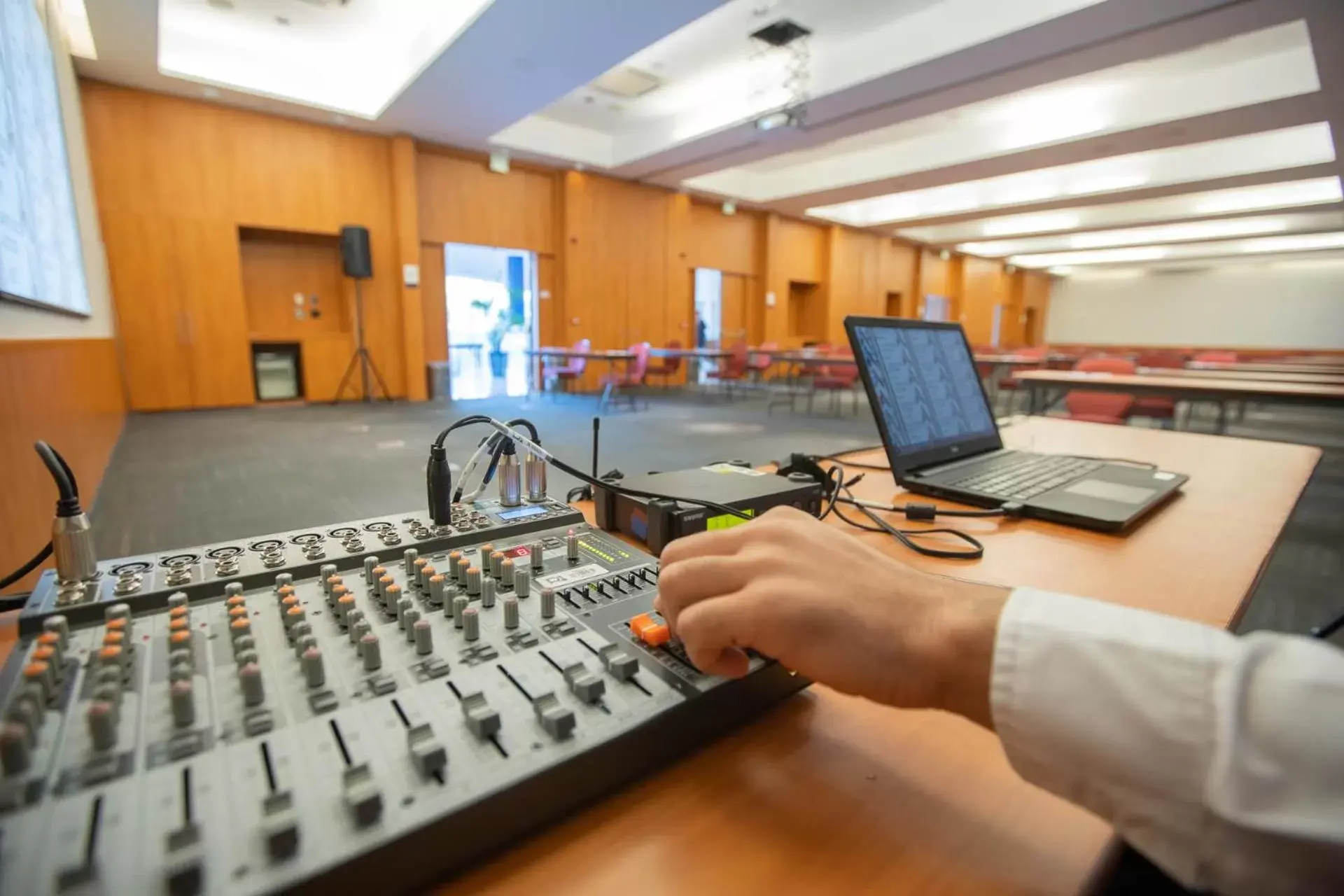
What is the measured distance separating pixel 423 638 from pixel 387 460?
4.02 meters

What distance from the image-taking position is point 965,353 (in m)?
1.40

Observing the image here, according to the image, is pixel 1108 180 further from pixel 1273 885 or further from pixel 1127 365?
pixel 1273 885

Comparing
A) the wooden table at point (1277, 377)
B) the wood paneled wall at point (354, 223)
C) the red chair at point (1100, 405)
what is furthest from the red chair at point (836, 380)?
the wood paneled wall at point (354, 223)

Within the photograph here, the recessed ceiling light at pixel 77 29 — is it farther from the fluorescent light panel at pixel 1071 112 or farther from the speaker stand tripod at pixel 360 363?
the fluorescent light panel at pixel 1071 112

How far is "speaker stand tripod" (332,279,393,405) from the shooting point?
23.5 ft

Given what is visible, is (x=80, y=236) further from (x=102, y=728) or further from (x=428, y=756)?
(x=428, y=756)

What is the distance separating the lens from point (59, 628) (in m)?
0.44

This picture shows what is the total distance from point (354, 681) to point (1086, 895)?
44cm

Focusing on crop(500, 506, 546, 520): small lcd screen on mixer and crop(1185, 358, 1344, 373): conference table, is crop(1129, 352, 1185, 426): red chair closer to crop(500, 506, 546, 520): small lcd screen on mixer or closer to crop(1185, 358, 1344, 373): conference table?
crop(1185, 358, 1344, 373): conference table

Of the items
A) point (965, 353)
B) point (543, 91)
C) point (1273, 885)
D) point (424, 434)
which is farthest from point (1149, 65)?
point (1273, 885)

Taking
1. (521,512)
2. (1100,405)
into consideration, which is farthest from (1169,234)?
(521,512)

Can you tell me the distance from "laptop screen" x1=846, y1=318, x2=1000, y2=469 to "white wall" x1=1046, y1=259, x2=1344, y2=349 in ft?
66.6

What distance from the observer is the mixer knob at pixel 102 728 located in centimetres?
33

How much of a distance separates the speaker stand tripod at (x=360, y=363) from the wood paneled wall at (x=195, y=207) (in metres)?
0.83
